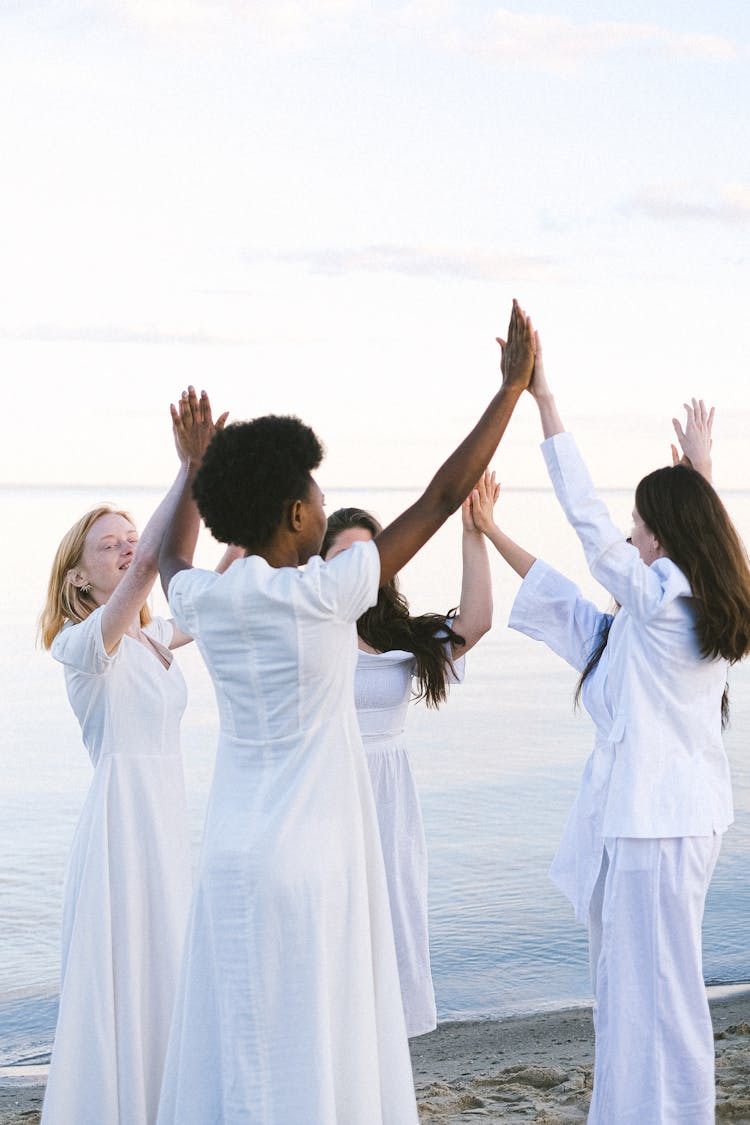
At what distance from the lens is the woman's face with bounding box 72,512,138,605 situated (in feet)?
15.1

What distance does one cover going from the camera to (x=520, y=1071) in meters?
5.62

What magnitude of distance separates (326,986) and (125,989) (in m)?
1.37

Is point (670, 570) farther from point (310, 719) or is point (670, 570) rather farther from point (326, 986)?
point (326, 986)

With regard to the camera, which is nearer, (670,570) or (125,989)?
(670,570)

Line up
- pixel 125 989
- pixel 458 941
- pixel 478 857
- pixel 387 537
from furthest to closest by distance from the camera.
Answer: pixel 478 857
pixel 458 941
pixel 125 989
pixel 387 537

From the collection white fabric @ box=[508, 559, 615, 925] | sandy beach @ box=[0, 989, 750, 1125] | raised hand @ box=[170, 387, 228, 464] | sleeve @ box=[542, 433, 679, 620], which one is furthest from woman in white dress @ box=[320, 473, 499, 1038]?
raised hand @ box=[170, 387, 228, 464]

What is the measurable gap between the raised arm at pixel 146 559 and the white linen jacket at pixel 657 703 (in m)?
1.03

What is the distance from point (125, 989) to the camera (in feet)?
13.9

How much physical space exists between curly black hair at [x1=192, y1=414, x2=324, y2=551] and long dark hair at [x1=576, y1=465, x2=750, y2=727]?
126cm

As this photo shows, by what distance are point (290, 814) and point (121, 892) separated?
142 centimetres

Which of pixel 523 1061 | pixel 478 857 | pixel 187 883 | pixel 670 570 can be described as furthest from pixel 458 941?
pixel 670 570

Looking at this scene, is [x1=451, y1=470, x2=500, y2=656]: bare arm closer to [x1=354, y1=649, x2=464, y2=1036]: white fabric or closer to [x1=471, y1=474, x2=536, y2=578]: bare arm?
[x1=471, y1=474, x2=536, y2=578]: bare arm

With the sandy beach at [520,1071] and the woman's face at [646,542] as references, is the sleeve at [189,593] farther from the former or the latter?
the sandy beach at [520,1071]

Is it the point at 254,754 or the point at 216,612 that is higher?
the point at 216,612
